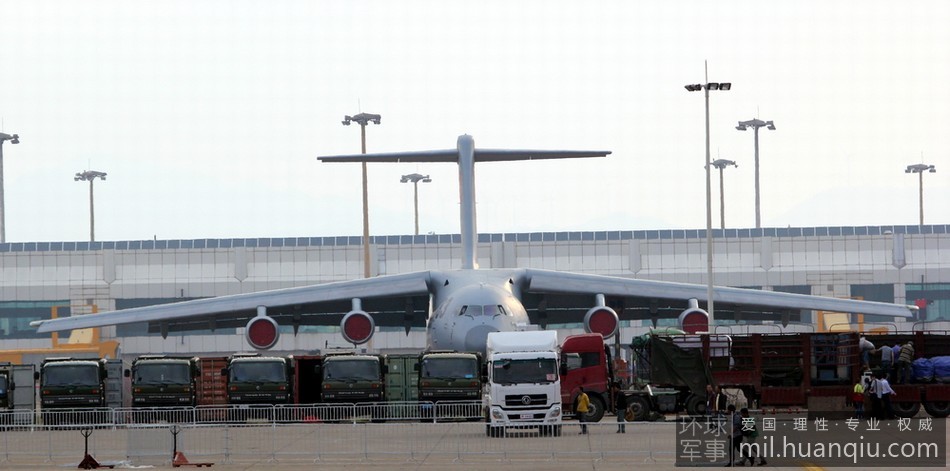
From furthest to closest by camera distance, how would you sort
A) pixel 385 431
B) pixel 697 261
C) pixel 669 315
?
pixel 697 261 < pixel 669 315 < pixel 385 431

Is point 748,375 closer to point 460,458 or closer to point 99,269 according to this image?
point 460,458

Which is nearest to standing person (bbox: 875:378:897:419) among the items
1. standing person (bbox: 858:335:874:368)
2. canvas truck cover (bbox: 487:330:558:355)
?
standing person (bbox: 858:335:874:368)

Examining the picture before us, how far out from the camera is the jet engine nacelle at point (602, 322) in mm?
40469

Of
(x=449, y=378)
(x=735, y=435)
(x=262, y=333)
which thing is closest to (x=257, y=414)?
(x=449, y=378)

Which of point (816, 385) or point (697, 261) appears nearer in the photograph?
point (816, 385)

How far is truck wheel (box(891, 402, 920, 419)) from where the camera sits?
105 feet

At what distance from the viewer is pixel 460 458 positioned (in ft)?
78.5

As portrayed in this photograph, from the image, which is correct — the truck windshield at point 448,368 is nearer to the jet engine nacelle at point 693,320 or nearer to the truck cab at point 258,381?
the truck cab at point 258,381

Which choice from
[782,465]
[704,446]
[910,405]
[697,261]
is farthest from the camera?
[697,261]

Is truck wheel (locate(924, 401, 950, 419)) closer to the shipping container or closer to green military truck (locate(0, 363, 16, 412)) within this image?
the shipping container

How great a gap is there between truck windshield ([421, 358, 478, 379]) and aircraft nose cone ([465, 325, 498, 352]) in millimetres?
2614

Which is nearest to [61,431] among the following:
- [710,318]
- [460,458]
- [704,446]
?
[460,458]

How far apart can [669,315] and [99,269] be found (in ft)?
105

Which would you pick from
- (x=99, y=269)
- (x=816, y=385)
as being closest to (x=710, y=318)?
(x=816, y=385)
